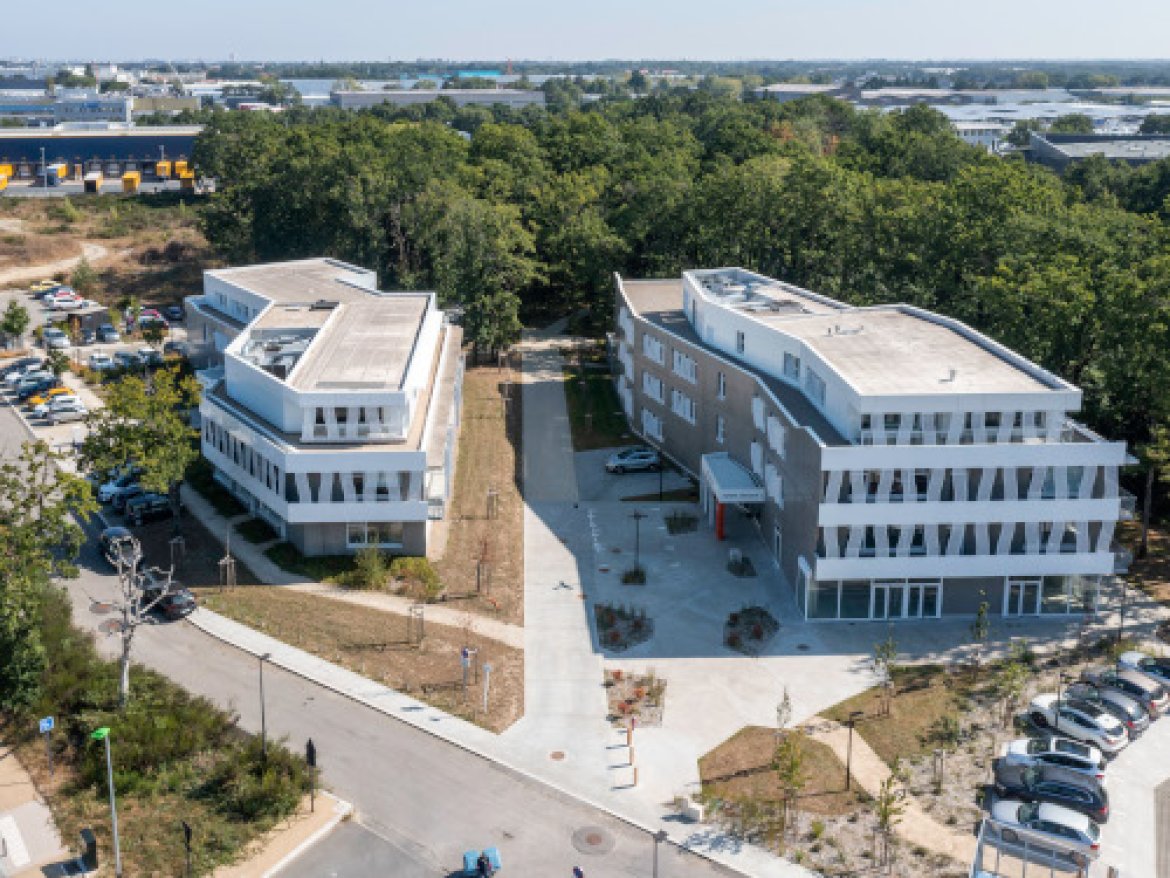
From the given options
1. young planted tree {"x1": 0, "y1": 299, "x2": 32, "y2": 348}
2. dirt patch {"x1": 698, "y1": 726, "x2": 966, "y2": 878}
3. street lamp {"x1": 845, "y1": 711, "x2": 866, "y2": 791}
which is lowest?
dirt patch {"x1": 698, "y1": 726, "x2": 966, "y2": 878}

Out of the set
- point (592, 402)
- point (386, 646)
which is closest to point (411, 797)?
point (386, 646)

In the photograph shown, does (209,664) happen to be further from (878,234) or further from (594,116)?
(594,116)

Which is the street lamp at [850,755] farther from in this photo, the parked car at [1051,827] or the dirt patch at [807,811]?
the parked car at [1051,827]

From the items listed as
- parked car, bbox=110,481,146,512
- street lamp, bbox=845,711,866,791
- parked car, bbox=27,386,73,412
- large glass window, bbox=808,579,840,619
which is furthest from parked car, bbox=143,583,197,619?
parked car, bbox=27,386,73,412

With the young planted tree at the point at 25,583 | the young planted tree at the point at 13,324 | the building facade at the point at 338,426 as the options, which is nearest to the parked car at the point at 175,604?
the young planted tree at the point at 25,583

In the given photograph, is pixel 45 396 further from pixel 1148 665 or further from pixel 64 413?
pixel 1148 665

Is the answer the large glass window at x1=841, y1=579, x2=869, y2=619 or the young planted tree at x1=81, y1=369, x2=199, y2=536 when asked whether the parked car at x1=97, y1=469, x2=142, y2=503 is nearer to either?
the young planted tree at x1=81, y1=369, x2=199, y2=536
